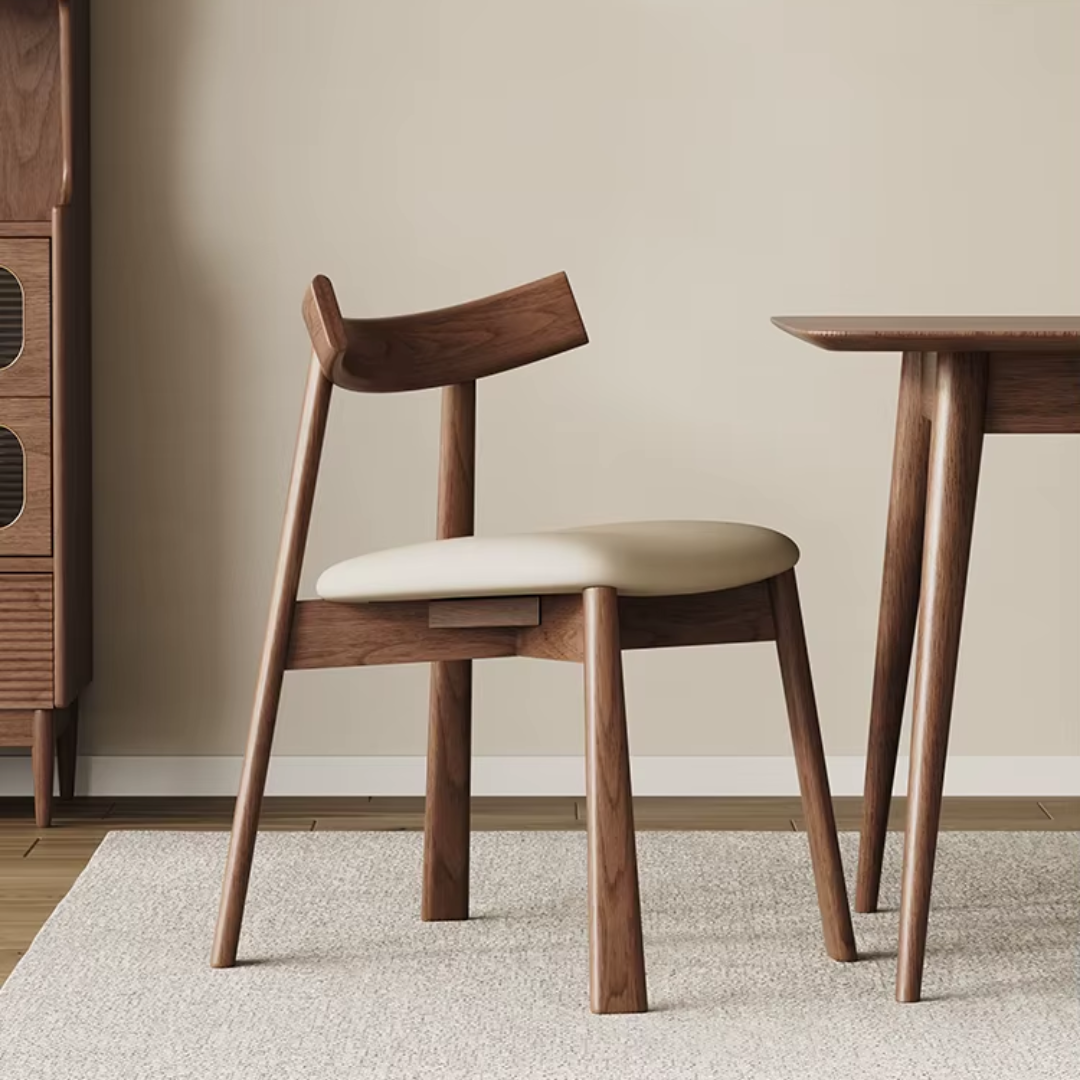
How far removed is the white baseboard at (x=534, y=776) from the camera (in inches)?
112

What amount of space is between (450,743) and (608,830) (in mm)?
410

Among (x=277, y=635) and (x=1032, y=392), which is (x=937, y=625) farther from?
(x=277, y=635)

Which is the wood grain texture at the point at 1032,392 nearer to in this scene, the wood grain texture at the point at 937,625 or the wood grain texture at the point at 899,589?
the wood grain texture at the point at 937,625

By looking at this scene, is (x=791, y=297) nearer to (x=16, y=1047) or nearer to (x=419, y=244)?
(x=419, y=244)

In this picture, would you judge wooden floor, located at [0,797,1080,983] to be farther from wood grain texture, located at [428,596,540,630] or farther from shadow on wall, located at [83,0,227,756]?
wood grain texture, located at [428,596,540,630]

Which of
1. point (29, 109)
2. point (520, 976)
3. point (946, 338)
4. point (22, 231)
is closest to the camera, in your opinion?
point (946, 338)

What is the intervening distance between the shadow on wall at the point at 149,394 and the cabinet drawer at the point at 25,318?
27 cm

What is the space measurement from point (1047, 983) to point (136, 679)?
1598mm

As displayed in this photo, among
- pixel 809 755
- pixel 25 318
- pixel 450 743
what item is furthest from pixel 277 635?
pixel 25 318

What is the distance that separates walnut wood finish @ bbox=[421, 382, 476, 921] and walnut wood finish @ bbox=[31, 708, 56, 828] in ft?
2.55

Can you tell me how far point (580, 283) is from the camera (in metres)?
2.81

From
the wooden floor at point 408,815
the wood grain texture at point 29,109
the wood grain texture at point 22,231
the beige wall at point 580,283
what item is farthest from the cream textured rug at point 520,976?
the wood grain texture at point 29,109

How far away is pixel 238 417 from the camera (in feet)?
9.24

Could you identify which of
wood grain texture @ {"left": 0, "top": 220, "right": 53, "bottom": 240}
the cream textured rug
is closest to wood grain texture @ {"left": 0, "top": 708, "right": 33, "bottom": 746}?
the cream textured rug
